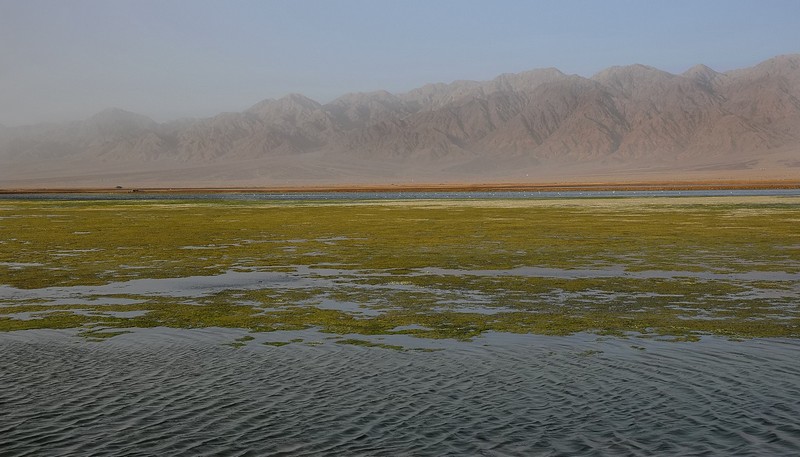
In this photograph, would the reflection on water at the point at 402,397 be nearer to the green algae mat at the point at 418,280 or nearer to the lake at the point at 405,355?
the lake at the point at 405,355

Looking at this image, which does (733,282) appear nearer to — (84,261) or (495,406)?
(495,406)

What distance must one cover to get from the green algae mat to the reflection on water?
1.84 metres

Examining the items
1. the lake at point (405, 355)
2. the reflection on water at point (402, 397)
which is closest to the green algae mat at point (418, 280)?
the lake at point (405, 355)

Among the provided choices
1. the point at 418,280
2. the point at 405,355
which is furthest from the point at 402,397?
the point at 418,280

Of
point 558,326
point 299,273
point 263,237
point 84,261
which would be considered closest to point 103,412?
point 558,326

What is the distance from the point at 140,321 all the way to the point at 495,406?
10116mm

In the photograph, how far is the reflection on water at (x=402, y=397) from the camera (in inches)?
412

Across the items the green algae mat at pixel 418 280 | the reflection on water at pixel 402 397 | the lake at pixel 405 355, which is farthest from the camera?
the green algae mat at pixel 418 280

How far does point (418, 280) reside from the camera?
26.1 metres

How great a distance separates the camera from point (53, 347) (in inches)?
634

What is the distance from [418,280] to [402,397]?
13666mm

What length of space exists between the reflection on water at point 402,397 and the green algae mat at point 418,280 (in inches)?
72.4

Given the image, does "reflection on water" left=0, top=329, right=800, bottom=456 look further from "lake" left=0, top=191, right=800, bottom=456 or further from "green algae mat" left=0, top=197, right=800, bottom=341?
"green algae mat" left=0, top=197, right=800, bottom=341

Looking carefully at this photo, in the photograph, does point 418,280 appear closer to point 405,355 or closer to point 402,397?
point 405,355
